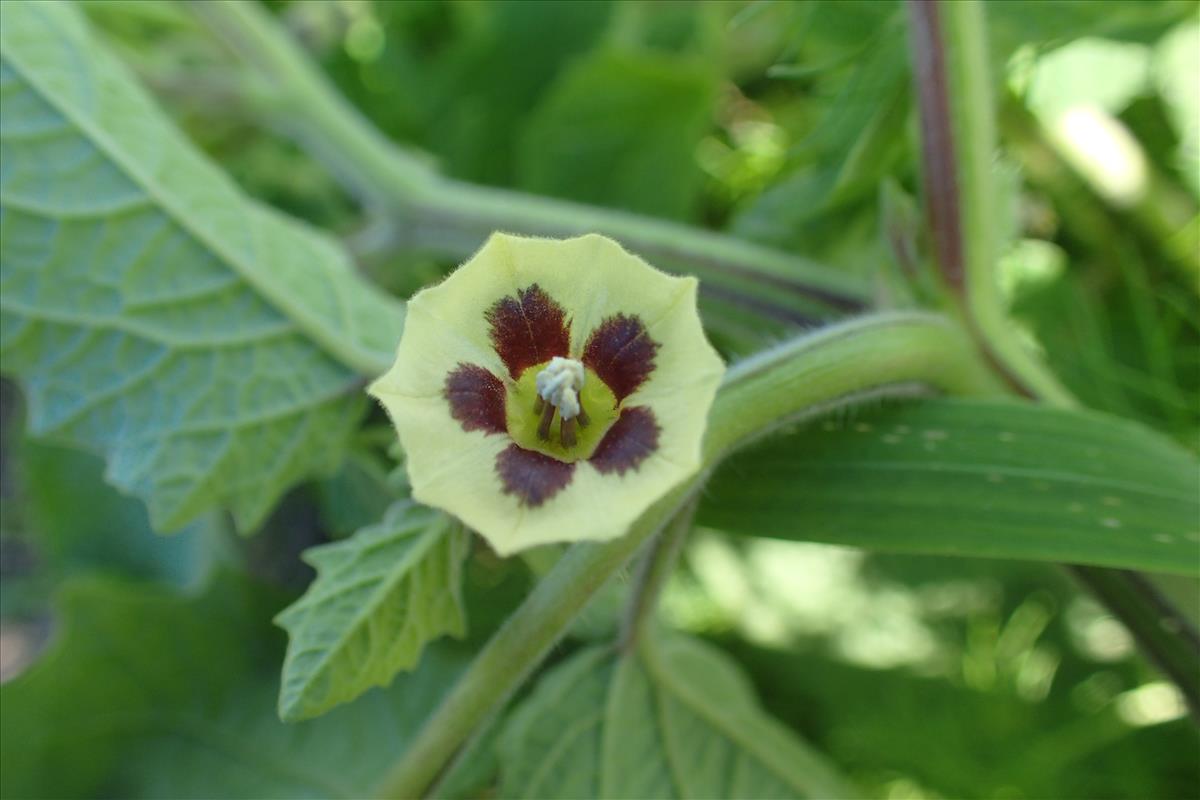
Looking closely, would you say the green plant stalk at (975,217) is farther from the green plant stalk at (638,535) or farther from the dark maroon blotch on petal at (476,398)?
the dark maroon blotch on petal at (476,398)

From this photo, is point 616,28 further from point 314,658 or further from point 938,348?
point 314,658

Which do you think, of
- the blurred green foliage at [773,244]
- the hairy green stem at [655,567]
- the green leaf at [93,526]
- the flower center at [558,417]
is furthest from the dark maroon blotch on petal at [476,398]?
the green leaf at [93,526]

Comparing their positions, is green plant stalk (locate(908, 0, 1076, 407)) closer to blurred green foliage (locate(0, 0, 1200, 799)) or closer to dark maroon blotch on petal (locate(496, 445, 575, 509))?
blurred green foliage (locate(0, 0, 1200, 799))

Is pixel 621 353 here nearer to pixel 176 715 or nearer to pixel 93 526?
pixel 176 715

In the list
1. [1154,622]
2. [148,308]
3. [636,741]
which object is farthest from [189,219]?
[1154,622]

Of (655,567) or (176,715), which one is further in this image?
(176,715)
